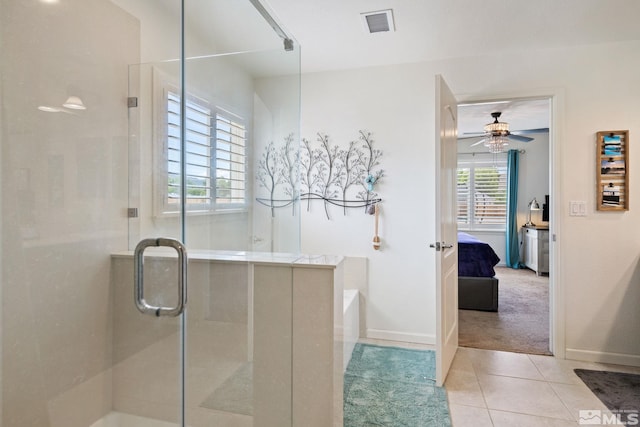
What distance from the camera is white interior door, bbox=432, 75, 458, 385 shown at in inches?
90.7

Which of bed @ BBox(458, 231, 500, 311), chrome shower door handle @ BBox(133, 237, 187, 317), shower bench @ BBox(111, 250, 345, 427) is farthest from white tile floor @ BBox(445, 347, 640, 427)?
chrome shower door handle @ BBox(133, 237, 187, 317)

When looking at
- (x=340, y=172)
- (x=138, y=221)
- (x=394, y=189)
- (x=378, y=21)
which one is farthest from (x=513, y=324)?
(x=138, y=221)

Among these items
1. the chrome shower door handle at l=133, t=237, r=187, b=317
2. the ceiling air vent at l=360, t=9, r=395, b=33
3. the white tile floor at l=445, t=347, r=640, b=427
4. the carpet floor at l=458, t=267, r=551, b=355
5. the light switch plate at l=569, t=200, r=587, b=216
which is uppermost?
the ceiling air vent at l=360, t=9, r=395, b=33

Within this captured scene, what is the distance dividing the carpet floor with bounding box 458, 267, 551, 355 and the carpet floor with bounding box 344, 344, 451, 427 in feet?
2.15

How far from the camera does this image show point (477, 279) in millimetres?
3881

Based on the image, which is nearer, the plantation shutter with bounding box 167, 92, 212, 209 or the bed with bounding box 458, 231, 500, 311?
the plantation shutter with bounding box 167, 92, 212, 209

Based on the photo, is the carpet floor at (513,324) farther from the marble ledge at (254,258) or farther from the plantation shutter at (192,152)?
the plantation shutter at (192,152)

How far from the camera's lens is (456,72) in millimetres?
2896

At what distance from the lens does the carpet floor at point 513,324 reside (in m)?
2.97

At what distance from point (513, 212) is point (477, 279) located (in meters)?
3.05

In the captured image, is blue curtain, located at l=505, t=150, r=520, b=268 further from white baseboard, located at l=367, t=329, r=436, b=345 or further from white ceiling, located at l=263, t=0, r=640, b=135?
white baseboard, located at l=367, t=329, r=436, b=345

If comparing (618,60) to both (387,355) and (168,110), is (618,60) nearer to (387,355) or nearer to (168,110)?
(387,355)

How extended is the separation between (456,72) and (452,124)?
0.52m

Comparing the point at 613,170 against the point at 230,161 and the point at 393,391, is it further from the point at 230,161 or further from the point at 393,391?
the point at 230,161
